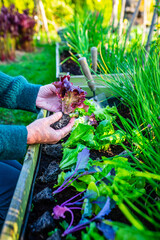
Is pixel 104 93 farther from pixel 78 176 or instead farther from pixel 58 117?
pixel 78 176

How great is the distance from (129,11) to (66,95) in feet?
24.6

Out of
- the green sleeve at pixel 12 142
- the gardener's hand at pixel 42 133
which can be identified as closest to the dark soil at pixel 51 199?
the gardener's hand at pixel 42 133

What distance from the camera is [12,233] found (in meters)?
0.79

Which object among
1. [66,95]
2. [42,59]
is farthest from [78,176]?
[42,59]

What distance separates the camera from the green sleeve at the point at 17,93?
1.57 metres

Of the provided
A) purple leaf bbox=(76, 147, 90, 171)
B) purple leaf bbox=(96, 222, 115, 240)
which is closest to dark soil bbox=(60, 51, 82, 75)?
purple leaf bbox=(76, 147, 90, 171)

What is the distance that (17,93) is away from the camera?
1.58 meters

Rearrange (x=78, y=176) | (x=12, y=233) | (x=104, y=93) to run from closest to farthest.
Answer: (x=12, y=233) < (x=78, y=176) < (x=104, y=93)

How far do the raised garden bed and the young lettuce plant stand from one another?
20 cm

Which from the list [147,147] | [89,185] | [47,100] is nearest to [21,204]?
[89,185]

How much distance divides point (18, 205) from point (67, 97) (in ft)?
2.68

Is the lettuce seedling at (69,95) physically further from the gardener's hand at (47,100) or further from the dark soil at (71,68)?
the dark soil at (71,68)

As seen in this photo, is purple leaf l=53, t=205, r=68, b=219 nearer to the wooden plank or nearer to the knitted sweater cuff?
the wooden plank

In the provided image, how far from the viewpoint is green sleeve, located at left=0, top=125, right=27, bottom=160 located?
1.07 m
